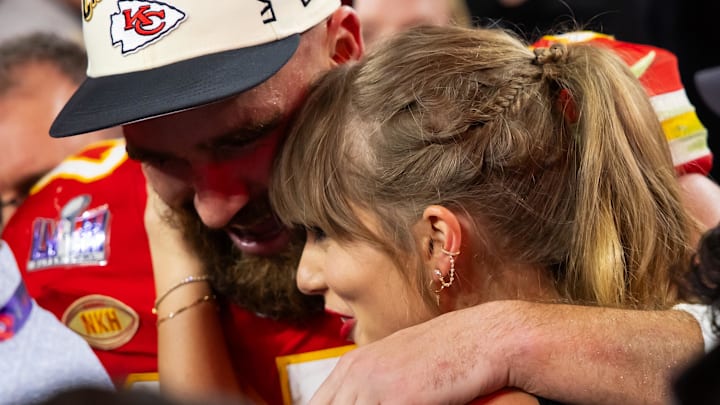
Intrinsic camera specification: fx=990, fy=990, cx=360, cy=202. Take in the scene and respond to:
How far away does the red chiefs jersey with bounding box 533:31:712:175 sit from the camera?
149 cm

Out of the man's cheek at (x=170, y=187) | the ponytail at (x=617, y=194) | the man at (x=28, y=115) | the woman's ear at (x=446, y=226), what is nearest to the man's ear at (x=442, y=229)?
the woman's ear at (x=446, y=226)

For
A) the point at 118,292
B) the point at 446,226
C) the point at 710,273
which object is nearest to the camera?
the point at 710,273

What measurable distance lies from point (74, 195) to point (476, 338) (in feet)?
2.94

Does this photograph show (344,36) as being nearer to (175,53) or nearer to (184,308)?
(175,53)

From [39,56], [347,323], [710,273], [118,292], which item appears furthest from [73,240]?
[710,273]

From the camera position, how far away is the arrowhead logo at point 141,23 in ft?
4.11

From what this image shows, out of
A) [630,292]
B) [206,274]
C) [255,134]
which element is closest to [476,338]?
[630,292]

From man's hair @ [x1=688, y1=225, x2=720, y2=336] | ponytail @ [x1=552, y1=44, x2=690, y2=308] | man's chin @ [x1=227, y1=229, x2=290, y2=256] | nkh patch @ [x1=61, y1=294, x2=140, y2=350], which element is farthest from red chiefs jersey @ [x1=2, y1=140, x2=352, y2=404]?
man's hair @ [x1=688, y1=225, x2=720, y2=336]

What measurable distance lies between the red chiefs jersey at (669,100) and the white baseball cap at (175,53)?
46cm

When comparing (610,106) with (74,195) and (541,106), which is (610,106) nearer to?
(541,106)

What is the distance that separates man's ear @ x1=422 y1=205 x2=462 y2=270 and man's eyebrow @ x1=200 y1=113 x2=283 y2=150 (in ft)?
0.86

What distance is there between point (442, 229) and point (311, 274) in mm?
200

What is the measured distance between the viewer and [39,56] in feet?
7.25

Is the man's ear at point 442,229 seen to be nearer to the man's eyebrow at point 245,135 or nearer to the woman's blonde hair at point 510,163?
the woman's blonde hair at point 510,163
